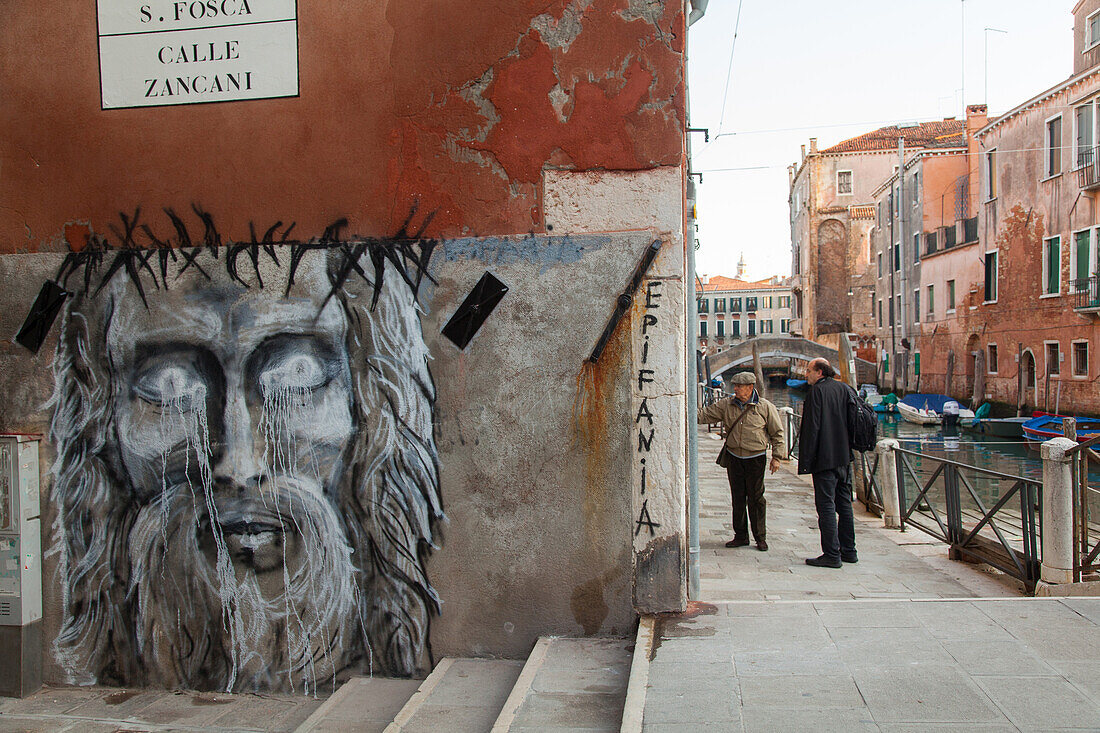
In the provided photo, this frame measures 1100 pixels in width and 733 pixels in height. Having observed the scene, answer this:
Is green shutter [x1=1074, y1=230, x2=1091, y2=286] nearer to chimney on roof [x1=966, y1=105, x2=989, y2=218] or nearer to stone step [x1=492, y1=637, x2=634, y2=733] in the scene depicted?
chimney on roof [x1=966, y1=105, x2=989, y2=218]

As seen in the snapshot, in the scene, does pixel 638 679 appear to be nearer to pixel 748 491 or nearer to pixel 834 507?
pixel 834 507

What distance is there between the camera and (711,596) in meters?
5.07

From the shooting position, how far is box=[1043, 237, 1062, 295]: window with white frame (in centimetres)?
2425

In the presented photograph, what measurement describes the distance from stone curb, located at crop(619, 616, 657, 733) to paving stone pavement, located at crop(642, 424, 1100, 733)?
4 cm

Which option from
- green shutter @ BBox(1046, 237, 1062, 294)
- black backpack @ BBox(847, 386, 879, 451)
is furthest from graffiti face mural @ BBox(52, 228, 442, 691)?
green shutter @ BBox(1046, 237, 1062, 294)

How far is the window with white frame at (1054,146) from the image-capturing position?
954 inches

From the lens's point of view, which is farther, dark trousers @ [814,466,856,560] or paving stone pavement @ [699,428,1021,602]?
dark trousers @ [814,466,856,560]

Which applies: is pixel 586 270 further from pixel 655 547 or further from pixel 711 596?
pixel 711 596

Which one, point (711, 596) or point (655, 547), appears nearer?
point (655, 547)

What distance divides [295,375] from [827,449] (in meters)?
3.82

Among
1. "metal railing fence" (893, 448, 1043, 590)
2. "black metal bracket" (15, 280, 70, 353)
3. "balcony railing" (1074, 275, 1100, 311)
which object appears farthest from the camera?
"balcony railing" (1074, 275, 1100, 311)

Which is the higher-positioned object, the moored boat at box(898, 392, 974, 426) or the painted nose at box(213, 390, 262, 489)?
the painted nose at box(213, 390, 262, 489)

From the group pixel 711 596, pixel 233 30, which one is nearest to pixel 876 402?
pixel 711 596

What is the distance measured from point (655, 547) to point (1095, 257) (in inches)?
956
